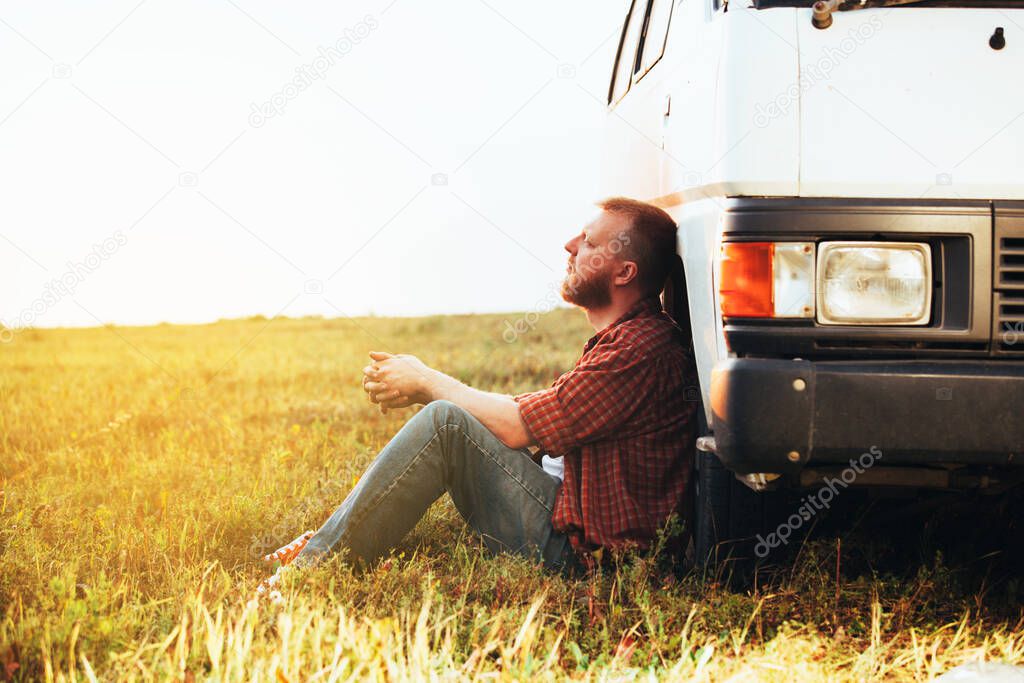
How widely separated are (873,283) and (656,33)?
1.78 metres

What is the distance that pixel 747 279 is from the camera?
7.55 ft

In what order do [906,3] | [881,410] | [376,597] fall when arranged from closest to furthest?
[881,410] < [906,3] < [376,597]

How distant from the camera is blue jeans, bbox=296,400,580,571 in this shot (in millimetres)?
3016

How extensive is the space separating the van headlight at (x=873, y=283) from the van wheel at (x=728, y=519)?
2.34 ft

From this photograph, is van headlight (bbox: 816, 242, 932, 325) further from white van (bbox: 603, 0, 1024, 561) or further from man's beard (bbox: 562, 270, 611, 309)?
man's beard (bbox: 562, 270, 611, 309)

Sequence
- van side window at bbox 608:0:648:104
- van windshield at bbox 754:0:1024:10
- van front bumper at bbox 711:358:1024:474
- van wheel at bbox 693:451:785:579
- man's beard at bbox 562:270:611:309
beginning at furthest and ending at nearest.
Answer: van side window at bbox 608:0:648:104 → man's beard at bbox 562:270:611:309 → van wheel at bbox 693:451:785:579 → van windshield at bbox 754:0:1024:10 → van front bumper at bbox 711:358:1024:474

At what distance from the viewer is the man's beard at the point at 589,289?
10.5 ft

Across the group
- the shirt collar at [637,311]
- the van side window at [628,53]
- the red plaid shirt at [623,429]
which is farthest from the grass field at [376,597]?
the van side window at [628,53]

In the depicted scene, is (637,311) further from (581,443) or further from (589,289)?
(581,443)

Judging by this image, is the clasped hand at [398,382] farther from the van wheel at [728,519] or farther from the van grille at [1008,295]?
the van grille at [1008,295]

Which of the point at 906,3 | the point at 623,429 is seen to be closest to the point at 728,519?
the point at 623,429

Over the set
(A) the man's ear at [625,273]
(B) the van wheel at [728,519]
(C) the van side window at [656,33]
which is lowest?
(B) the van wheel at [728,519]

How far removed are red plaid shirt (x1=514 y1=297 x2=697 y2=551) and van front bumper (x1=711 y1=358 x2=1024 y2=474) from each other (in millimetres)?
737

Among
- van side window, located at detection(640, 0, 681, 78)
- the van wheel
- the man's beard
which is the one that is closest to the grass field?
the van wheel
